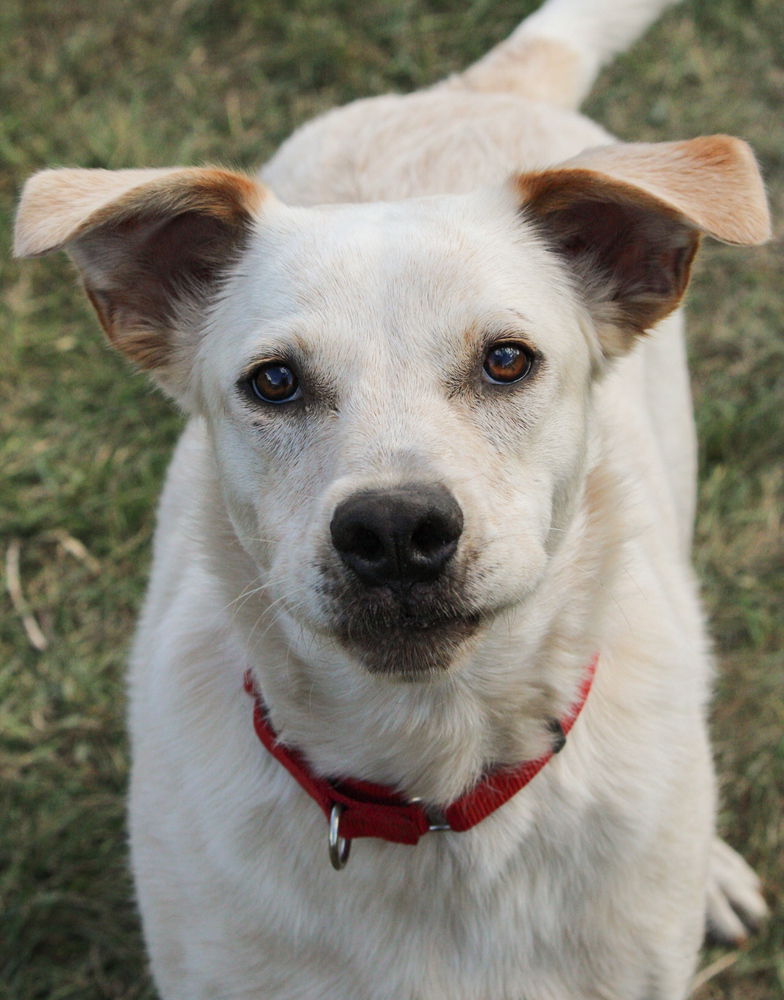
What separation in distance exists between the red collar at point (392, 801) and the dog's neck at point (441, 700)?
0.07 ft

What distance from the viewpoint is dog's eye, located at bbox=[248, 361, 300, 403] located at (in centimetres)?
239

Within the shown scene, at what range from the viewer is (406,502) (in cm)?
200

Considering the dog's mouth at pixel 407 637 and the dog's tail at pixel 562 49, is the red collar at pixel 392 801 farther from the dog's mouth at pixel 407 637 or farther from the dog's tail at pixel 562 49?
the dog's tail at pixel 562 49

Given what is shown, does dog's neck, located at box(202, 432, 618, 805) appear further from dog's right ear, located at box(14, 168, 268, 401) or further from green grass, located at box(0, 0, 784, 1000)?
green grass, located at box(0, 0, 784, 1000)

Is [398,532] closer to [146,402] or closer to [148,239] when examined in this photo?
[148,239]

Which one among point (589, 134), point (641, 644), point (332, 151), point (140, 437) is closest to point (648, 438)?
point (641, 644)

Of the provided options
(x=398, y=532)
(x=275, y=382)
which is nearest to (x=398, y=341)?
(x=275, y=382)

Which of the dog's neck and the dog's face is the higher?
the dog's face

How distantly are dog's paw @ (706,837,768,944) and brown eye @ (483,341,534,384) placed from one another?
207 cm

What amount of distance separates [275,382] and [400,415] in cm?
33

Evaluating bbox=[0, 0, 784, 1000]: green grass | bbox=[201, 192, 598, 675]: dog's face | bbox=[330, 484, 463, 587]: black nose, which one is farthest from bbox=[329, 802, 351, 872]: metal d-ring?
bbox=[0, 0, 784, 1000]: green grass

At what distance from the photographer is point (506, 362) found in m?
2.37

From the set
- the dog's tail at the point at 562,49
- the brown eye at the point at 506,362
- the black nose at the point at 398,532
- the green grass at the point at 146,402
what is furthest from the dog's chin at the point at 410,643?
Result: the dog's tail at the point at 562,49

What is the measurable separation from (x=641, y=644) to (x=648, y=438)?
83 centimetres
